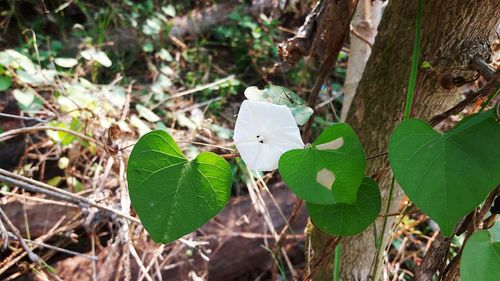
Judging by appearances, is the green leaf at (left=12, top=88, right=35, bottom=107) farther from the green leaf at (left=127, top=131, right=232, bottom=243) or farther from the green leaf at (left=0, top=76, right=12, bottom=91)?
the green leaf at (left=127, top=131, right=232, bottom=243)

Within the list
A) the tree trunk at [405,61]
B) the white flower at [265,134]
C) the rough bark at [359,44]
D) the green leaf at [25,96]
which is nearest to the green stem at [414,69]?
the tree trunk at [405,61]

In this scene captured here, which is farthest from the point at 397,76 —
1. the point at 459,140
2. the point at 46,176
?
the point at 46,176

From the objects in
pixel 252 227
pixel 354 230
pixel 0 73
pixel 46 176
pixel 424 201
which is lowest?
→ pixel 46 176

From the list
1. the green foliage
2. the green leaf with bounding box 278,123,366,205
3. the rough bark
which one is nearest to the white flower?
the green leaf with bounding box 278,123,366,205

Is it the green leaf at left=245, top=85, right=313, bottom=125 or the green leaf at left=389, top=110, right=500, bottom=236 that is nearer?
the green leaf at left=389, top=110, right=500, bottom=236

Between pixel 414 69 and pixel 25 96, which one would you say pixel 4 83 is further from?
pixel 414 69

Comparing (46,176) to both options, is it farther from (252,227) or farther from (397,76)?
(397,76)
